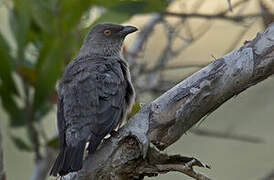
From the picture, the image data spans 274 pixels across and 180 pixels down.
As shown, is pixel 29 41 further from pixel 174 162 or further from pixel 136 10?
pixel 174 162

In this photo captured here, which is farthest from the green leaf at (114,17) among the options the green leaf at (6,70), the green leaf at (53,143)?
the green leaf at (53,143)

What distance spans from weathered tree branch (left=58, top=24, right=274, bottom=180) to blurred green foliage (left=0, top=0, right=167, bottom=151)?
104 inches

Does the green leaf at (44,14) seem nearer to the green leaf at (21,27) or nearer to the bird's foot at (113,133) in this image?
the green leaf at (21,27)

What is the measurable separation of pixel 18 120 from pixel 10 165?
2333mm

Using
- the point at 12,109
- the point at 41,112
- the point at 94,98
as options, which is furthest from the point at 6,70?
the point at 94,98

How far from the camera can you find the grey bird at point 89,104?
462 centimetres

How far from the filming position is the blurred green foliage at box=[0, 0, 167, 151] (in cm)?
676

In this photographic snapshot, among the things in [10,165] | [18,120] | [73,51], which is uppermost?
[73,51]

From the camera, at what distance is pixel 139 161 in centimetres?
413

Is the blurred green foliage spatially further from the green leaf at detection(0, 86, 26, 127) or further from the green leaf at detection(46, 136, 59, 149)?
the green leaf at detection(46, 136, 59, 149)

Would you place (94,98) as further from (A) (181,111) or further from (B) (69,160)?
(A) (181,111)

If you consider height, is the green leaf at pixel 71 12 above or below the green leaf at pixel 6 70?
above

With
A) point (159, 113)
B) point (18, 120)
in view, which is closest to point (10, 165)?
point (18, 120)

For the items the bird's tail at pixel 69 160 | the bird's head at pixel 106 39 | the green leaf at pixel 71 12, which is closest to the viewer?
the bird's tail at pixel 69 160
